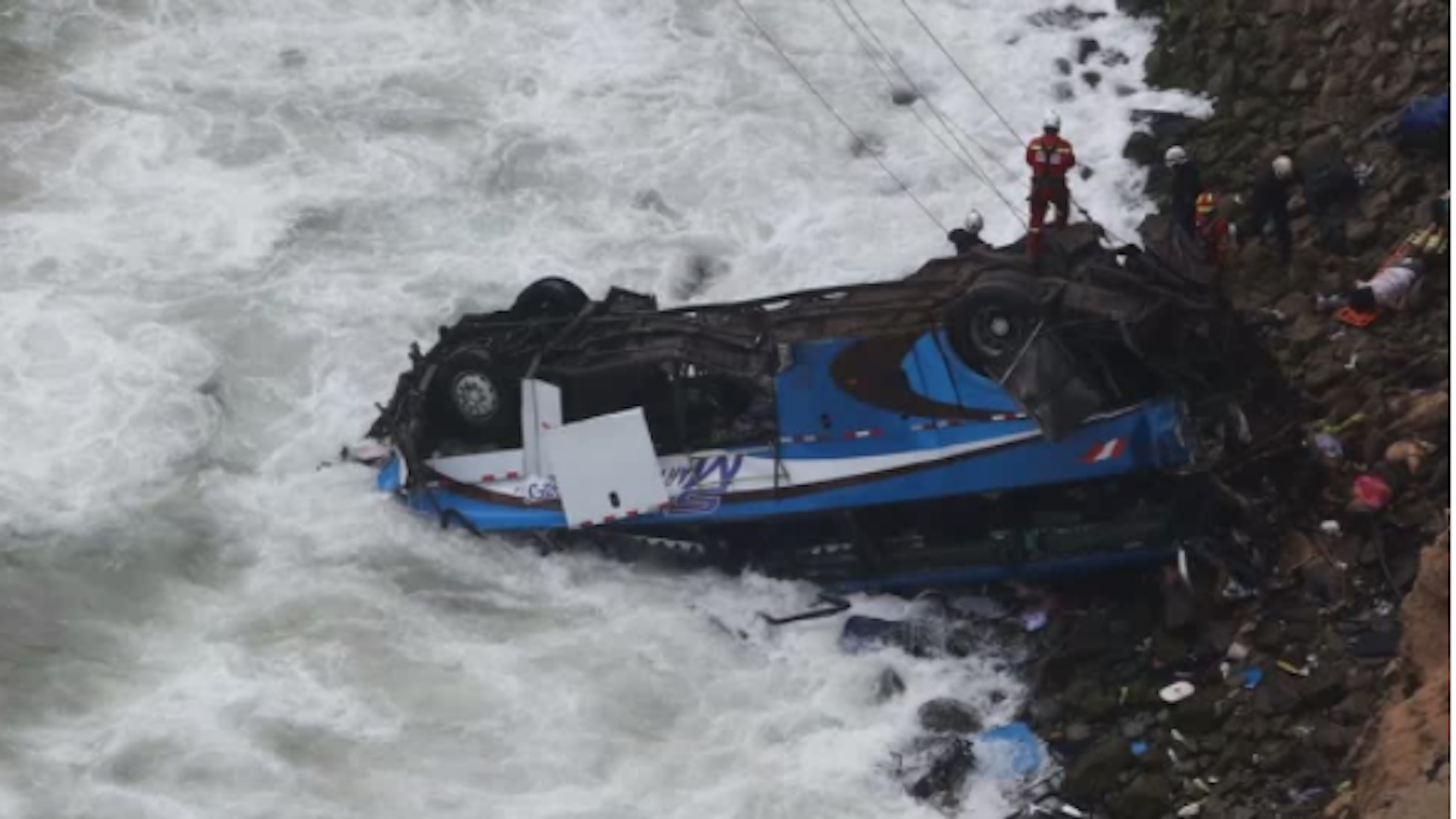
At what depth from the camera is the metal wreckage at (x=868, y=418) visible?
12195 mm

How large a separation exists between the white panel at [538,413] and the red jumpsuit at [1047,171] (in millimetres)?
3657

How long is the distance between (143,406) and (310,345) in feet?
5.29

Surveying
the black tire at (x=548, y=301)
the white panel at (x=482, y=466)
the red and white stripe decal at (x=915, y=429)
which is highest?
the black tire at (x=548, y=301)

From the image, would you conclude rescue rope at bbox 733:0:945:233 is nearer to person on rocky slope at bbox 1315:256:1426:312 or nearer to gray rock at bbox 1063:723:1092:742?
person on rocky slope at bbox 1315:256:1426:312

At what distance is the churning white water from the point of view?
41.5 ft

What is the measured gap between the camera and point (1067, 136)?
700 inches

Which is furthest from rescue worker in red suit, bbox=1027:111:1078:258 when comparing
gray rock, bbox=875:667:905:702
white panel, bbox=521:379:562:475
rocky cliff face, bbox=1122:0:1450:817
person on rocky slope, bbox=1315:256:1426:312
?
white panel, bbox=521:379:562:475

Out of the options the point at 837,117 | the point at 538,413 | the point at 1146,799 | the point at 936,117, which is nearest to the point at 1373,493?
the point at 1146,799

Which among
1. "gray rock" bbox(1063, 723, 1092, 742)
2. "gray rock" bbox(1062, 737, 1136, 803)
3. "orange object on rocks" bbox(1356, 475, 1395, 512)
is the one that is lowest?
"gray rock" bbox(1062, 737, 1136, 803)

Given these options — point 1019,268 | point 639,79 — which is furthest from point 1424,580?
point 639,79

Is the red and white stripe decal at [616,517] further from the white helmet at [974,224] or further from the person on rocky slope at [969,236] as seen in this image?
the white helmet at [974,224]

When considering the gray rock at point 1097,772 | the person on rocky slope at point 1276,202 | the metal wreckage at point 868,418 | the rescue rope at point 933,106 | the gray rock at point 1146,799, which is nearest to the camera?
the gray rock at point 1146,799

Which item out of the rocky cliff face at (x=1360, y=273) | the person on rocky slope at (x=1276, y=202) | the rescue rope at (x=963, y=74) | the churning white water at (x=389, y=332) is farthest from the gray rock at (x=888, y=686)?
the rescue rope at (x=963, y=74)

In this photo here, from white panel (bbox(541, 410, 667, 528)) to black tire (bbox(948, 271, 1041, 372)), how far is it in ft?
7.85
